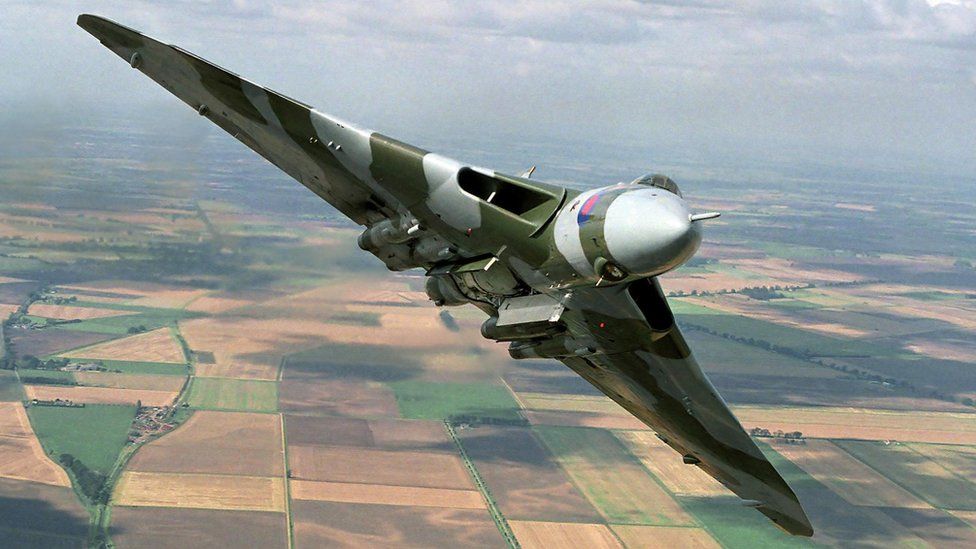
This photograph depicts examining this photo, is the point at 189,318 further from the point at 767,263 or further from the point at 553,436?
the point at 767,263

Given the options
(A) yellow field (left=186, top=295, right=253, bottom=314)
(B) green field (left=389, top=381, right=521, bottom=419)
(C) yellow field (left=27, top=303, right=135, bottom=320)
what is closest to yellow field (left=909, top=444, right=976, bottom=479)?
(B) green field (left=389, top=381, right=521, bottom=419)

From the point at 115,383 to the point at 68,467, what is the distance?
15161 mm

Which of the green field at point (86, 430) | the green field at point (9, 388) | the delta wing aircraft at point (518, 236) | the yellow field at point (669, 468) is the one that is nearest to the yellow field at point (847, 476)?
the yellow field at point (669, 468)

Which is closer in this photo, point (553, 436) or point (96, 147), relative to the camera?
point (553, 436)

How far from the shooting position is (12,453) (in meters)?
65.4

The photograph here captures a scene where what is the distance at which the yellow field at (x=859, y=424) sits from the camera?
81.9 m

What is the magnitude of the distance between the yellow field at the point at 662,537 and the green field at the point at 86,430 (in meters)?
32.3

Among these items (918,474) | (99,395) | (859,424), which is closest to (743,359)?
(859,424)

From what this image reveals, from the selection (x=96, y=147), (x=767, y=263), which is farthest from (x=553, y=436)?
(x=767, y=263)

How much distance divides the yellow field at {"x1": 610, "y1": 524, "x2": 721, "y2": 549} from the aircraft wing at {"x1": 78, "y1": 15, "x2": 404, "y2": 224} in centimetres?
4201

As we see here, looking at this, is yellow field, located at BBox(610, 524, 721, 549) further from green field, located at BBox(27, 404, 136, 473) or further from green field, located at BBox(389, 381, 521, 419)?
green field, located at BBox(27, 404, 136, 473)

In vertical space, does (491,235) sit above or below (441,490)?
above

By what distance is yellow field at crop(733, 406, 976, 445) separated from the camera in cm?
8188

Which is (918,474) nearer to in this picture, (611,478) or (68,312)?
(611,478)
